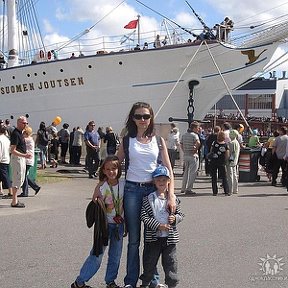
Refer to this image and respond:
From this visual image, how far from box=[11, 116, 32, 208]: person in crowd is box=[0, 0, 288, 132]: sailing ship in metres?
12.0

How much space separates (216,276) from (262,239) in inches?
68.9

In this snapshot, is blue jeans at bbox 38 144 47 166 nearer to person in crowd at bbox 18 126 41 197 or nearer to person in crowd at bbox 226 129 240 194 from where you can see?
person in crowd at bbox 18 126 41 197

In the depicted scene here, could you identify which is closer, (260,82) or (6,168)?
→ (6,168)

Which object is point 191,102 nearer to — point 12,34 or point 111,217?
point 12,34

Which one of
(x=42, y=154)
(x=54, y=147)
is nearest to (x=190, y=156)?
(x=42, y=154)

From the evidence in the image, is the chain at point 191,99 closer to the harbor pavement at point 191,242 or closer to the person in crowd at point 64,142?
the person in crowd at point 64,142

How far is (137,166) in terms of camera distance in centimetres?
455

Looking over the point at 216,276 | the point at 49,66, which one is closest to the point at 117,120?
the point at 49,66

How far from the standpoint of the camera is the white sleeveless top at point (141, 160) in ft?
14.9

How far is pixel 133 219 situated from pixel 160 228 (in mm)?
281

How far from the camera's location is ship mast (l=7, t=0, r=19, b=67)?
23.8 m

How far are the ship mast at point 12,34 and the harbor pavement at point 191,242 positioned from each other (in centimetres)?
1523

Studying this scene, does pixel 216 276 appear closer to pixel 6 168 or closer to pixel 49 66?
pixel 6 168

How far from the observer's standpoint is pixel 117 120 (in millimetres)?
21609
